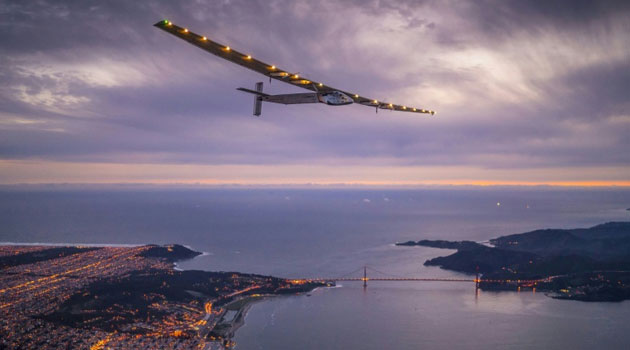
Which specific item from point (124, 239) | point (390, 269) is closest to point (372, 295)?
point (390, 269)

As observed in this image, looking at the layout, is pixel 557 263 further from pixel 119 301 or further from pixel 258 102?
pixel 258 102

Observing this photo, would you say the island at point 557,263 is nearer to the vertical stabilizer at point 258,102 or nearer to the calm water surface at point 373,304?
the calm water surface at point 373,304

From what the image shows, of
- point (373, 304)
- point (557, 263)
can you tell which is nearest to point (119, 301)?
point (373, 304)

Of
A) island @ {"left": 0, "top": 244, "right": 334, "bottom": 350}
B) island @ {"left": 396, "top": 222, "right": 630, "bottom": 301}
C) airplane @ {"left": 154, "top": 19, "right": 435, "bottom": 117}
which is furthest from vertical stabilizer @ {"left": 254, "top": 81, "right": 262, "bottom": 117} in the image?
island @ {"left": 396, "top": 222, "right": 630, "bottom": 301}

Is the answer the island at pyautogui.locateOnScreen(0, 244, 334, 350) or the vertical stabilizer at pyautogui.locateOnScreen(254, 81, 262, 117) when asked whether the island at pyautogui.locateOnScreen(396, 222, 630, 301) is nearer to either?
the island at pyautogui.locateOnScreen(0, 244, 334, 350)

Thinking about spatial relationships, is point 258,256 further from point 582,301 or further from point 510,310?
point 582,301
